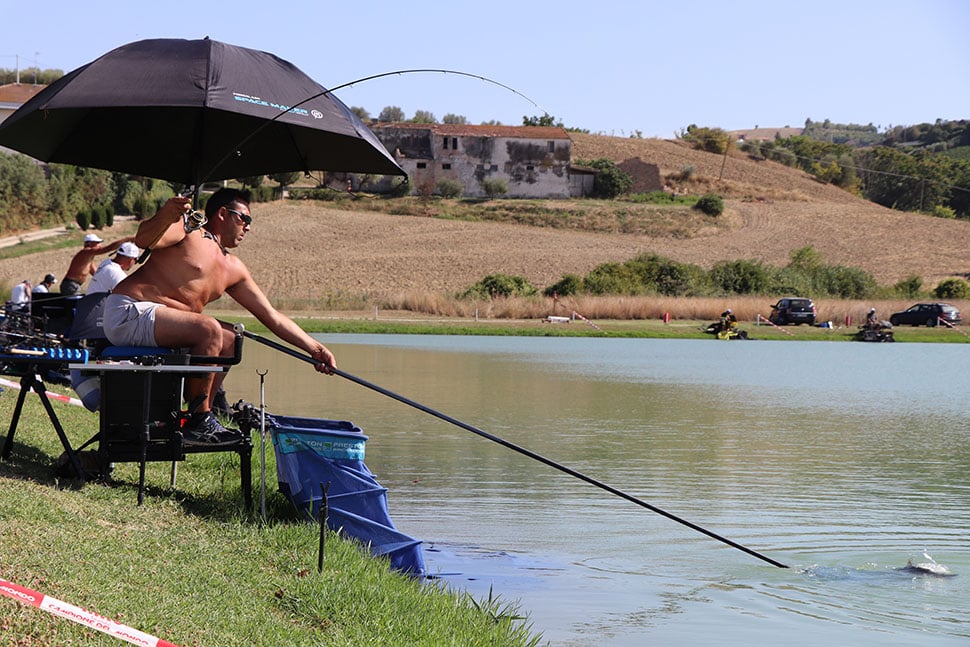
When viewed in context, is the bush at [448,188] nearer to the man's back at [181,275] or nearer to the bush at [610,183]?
the bush at [610,183]

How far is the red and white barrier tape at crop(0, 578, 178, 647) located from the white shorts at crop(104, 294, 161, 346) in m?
2.85

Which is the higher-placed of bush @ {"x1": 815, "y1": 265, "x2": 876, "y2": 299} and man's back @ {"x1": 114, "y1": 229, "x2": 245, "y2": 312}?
man's back @ {"x1": 114, "y1": 229, "x2": 245, "y2": 312}

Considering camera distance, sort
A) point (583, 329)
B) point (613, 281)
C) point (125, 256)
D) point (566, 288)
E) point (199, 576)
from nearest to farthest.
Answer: point (199, 576)
point (125, 256)
point (583, 329)
point (566, 288)
point (613, 281)

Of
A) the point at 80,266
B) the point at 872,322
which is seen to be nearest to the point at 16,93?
the point at 872,322

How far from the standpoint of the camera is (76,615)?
165 inches

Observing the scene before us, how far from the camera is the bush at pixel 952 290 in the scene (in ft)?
199

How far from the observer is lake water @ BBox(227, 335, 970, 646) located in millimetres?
7352

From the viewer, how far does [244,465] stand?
7090mm

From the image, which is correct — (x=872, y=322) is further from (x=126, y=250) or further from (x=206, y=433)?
(x=206, y=433)

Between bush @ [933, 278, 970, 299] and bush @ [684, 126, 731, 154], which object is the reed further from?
bush @ [684, 126, 731, 154]

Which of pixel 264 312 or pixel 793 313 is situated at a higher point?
pixel 264 312

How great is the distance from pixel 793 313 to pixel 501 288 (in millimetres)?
12337

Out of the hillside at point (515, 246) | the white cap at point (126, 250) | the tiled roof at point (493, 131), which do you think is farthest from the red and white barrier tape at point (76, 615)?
the tiled roof at point (493, 131)

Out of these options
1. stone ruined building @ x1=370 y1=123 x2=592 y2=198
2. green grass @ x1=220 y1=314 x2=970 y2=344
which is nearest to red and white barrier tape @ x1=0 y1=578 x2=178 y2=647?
green grass @ x1=220 y1=314 x2=970 y2=344
